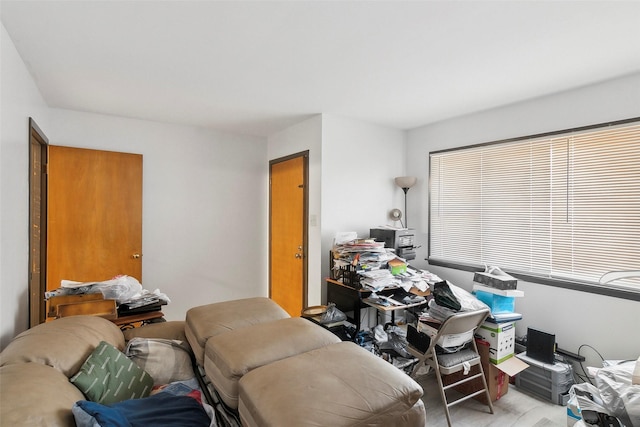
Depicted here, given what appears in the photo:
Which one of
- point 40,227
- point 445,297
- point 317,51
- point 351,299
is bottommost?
point 351,299

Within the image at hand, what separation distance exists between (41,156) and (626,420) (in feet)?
15.6

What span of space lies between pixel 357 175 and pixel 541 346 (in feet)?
A: 7.80

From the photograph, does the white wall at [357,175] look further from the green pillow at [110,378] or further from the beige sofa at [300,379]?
the green pillow at [110,378]

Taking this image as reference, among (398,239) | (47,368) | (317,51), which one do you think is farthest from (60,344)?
(398,239)

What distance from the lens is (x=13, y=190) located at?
6.11ft

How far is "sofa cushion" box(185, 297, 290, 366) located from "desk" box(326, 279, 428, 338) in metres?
1.13

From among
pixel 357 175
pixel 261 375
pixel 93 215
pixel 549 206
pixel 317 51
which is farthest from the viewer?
pixel 357 175

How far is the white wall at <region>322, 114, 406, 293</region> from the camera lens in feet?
11.0

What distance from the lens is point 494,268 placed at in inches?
114

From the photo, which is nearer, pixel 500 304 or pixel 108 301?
pixel 108 301

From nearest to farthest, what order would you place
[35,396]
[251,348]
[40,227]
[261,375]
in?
[35,396] → [261,375] → [251,348] → [40,227]

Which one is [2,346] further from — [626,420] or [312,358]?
[626,420]

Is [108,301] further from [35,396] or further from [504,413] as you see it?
[504,413]

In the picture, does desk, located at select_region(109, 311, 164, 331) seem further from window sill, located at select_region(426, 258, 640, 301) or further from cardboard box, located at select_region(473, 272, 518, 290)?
window sill, located at select_region(426, 258, 640, 301)
